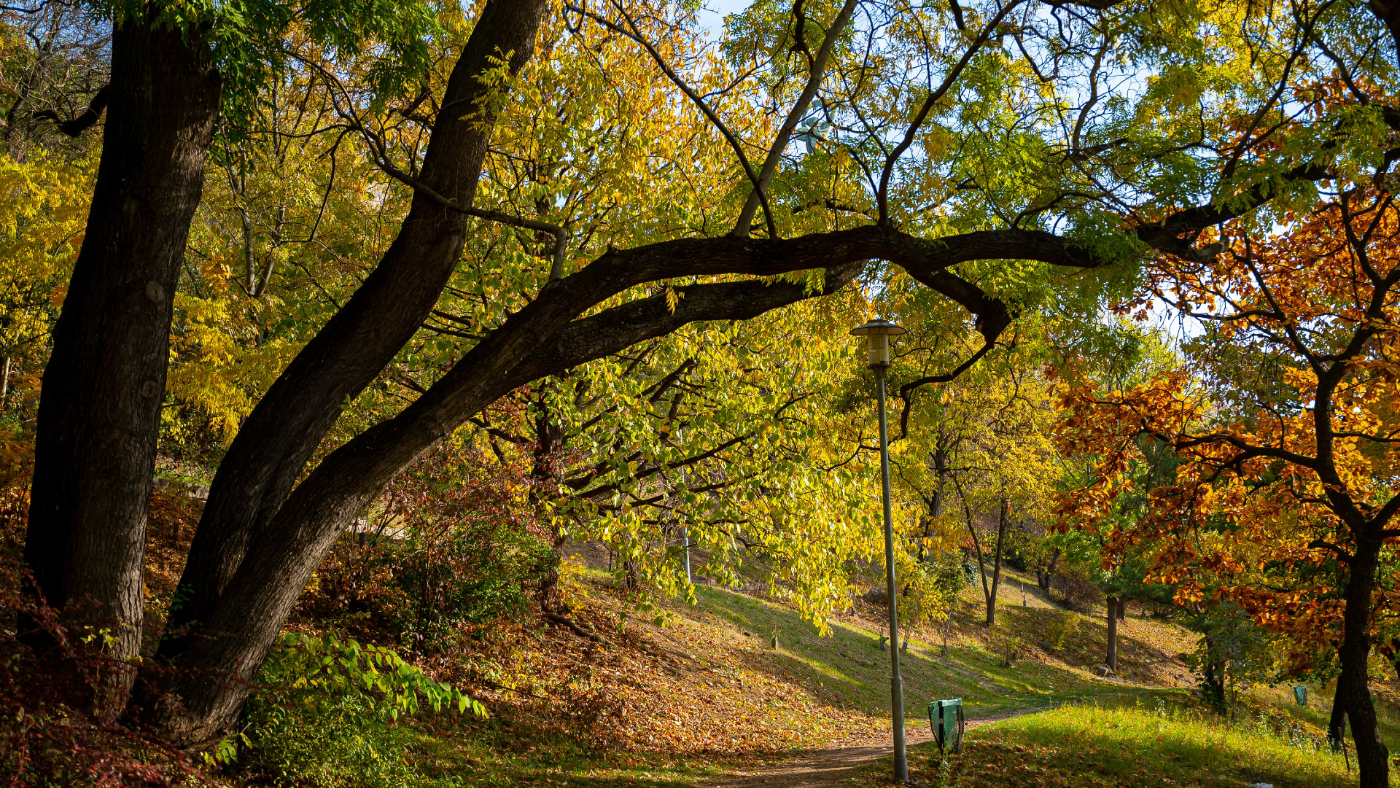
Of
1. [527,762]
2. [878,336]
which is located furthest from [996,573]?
[527,762]

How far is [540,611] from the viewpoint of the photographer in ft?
39.6

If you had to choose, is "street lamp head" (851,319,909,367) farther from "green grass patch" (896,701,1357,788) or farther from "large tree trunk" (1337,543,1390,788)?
"large tree trunk" (1337,543,1390,788)

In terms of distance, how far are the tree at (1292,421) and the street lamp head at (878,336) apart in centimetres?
246

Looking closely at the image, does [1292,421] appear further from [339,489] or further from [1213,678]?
[1213,678]

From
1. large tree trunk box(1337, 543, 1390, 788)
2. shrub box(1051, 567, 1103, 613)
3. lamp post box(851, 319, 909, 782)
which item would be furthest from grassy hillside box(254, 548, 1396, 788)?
shrub box(1051, 567, 1103, 613)

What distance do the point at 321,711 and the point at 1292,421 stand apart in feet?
34.3

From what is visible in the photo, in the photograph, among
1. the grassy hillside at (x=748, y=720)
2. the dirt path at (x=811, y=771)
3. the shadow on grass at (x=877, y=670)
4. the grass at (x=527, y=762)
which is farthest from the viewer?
the shadow on grass at (x=877, y=670)

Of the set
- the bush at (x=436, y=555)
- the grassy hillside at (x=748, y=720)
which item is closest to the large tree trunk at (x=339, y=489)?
the grassy hillside at (x=748, y=720)

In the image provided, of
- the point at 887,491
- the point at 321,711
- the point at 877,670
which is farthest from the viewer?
the point at 877,670

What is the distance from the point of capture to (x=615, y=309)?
557 centimetres

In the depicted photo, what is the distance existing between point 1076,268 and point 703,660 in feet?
36.6

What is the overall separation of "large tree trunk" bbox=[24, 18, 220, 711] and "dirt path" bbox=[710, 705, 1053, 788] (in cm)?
636

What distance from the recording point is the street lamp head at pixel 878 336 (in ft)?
28.3

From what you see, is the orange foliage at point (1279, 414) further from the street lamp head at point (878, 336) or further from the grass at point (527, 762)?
the grass at point (527, 762)
